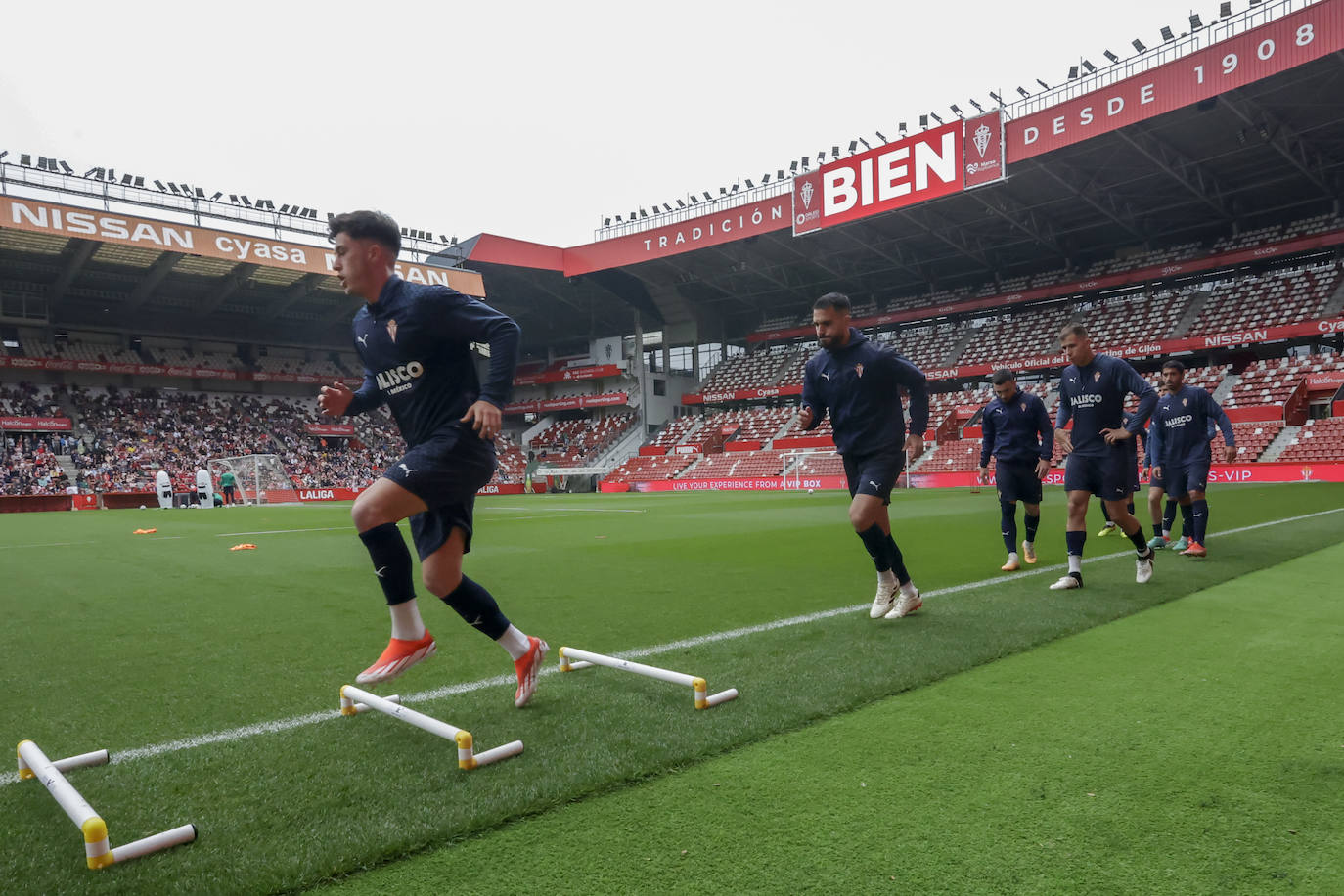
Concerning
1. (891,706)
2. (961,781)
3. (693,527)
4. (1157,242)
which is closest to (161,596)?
(891,706)

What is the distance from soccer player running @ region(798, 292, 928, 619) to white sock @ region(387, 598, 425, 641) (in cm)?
272

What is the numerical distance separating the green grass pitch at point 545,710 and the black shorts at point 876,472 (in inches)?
33.1

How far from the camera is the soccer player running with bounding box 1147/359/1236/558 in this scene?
7.74 meters

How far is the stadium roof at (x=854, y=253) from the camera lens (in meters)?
27.3

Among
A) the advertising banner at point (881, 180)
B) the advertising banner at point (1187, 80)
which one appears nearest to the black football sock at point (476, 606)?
the advertising banner at point (1187, 80)

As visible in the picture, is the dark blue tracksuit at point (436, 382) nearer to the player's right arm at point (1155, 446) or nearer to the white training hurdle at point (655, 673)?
the white training hurdle at point (655, 673)

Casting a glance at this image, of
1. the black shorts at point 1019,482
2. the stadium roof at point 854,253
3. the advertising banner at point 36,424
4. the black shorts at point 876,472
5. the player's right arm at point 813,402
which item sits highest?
the stadium roof at point 854,253

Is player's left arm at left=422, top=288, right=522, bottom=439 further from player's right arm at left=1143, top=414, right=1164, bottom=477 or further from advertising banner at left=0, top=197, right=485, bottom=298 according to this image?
advertising banner at left=0, top=197, right=485, bottom=298

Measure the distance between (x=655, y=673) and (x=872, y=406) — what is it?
2642 mm

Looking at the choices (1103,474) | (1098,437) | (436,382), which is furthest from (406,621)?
(1098,437)

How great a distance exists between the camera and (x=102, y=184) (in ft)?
119

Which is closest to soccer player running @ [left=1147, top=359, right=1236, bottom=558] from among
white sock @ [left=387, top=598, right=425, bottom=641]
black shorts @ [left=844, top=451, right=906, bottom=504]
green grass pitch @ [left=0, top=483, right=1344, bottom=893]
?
green grass pitch @ [left=0, top=483, right=1344, bottom=893]

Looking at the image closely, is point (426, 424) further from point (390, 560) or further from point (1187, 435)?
point (1187, 435)

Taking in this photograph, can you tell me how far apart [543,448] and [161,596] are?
4636 cm
